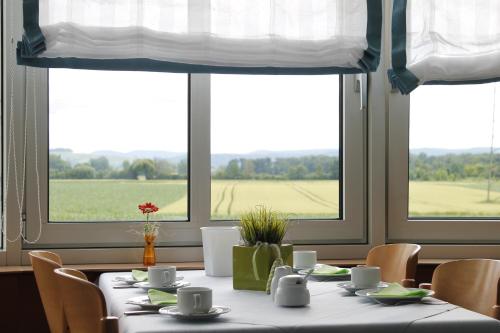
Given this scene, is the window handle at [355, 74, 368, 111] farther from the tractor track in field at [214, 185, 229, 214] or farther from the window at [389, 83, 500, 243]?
the tractor track in field at [214, 185, 229, 214]

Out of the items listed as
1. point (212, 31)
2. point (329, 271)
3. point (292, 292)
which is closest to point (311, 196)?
point (212, 31)

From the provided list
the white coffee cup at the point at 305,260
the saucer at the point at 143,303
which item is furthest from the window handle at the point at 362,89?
the saucer at the point at 143,303

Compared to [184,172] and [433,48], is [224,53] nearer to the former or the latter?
[184,172]

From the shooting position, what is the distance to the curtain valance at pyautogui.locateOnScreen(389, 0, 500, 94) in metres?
3.98

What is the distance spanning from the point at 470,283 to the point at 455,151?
144cm

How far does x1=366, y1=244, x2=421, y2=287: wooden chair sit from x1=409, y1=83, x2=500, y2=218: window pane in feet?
2.41

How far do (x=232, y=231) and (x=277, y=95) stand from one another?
46.6 inches

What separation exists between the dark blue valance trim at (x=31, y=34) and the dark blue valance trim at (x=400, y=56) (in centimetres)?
169

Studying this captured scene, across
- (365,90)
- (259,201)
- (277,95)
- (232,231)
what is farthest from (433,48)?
(232,231)

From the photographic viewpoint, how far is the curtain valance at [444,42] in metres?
3.98

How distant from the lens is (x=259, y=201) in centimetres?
409

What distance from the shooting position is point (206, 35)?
12.5 ft

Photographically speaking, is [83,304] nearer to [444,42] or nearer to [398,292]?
[398,292]

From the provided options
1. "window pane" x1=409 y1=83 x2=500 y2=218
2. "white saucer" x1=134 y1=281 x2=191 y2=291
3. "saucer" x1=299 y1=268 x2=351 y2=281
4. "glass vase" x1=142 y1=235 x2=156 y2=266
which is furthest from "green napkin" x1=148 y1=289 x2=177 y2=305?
"window pane" x1=409 y1=83 x2=500 y2=218
